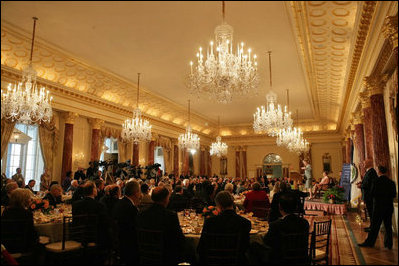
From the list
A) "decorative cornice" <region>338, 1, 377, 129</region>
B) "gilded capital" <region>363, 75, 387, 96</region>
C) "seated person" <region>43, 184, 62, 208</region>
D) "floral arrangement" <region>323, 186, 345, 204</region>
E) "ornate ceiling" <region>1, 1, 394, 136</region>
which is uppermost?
"ornate ceiling" <region>1, 1, 394, 136</region>

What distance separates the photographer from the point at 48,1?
581 centimetres

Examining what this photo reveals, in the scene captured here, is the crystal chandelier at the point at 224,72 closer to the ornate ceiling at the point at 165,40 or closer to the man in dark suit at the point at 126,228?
the ornate ceiling at the point at 165,40

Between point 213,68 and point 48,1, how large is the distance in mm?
3509

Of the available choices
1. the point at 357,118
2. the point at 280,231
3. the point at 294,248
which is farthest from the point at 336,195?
the point at 280,231

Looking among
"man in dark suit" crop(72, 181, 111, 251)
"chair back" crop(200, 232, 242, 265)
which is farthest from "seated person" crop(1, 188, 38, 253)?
"chair back" crop(200, 232, 242, 265)

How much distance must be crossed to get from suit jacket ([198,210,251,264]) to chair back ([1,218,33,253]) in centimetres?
223

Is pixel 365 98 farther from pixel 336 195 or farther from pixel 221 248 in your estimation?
pixel 221 248

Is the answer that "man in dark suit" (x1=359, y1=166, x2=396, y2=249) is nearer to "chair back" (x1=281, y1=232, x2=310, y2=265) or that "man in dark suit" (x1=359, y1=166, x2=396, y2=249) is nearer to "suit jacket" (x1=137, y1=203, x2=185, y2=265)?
"chair back" (x1=281, y1=232, x2=310, y2=265)

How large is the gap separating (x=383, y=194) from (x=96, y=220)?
15.2 feet

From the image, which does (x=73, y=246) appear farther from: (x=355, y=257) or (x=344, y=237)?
(x=344, y=237)

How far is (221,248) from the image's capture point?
3170 mm

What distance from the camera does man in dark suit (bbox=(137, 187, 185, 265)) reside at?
3340 mm

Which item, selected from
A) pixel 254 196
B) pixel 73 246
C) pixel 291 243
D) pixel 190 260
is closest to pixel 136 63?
pixel 254 196

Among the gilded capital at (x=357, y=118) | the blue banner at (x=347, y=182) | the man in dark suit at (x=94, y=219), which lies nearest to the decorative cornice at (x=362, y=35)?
the gilded capital at (x=357, y=118)
